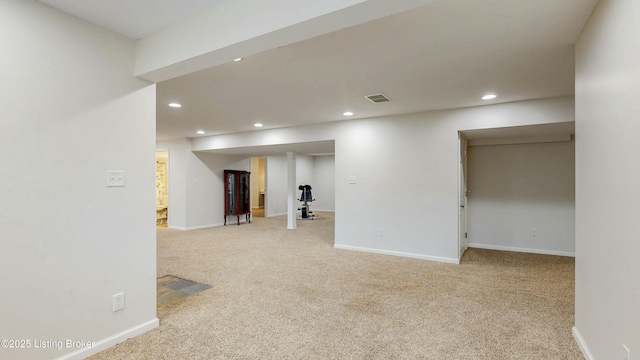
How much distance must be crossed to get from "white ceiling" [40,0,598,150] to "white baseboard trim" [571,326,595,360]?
220 centimetres

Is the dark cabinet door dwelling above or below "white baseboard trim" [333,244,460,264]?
above

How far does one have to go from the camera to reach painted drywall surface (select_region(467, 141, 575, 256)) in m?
4.94

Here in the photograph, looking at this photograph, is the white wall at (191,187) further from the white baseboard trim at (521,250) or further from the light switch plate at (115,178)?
the white baseboard trim at (521,250)

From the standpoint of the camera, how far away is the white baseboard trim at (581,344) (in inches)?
79.1

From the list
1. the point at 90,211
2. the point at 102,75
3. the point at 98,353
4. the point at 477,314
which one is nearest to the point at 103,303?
the point at 98,353

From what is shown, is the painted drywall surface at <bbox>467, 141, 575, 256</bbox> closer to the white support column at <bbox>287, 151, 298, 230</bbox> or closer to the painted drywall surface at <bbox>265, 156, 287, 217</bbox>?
the white support column at <bbox>287, 151, 298, 230</bbox>

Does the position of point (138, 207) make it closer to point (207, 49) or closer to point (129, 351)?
point (129, 351)

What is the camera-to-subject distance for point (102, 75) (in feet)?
7.11

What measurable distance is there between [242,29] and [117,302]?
2122 millimetres

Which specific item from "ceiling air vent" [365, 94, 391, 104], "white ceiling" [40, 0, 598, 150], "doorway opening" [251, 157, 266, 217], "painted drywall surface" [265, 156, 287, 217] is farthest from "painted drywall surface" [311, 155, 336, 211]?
"ceiling air vent" [365, 94, 391, 104]

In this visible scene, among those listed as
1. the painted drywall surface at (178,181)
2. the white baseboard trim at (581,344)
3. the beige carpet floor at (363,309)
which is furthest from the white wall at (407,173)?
the painted drywall surface at (178,181)

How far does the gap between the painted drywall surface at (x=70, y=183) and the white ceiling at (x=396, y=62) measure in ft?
0.90

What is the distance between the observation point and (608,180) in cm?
170

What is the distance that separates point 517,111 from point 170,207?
7.58 metres
